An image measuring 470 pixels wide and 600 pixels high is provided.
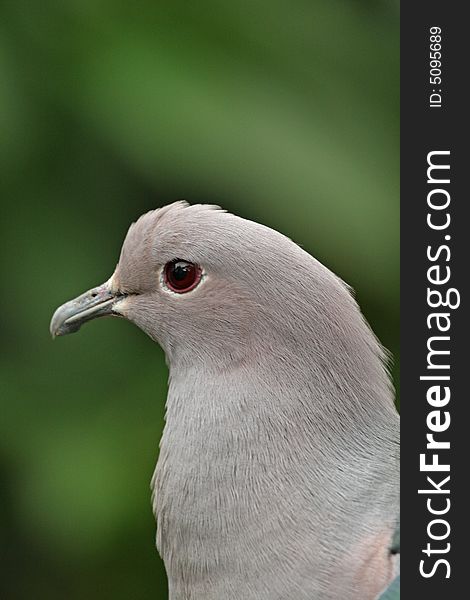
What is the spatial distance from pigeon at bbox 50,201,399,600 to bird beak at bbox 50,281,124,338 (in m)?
0.17

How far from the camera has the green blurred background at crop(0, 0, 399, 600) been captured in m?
4.09

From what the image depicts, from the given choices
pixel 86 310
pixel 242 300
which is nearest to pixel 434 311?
pixel 242 300

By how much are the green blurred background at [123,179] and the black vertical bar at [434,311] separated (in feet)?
4.12

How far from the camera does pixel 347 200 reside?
4.06m

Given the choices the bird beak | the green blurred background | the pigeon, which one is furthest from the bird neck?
the green blurred background

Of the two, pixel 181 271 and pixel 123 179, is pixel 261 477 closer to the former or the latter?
pixel 181 271

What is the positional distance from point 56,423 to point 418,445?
179 centimetres

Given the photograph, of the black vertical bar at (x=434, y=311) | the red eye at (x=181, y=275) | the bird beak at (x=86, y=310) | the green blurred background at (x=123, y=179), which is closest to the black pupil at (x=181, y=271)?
the red eye at (x=181, y=275)

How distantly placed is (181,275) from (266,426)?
1.38 ft

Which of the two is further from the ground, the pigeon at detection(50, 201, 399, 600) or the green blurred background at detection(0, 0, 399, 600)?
the green blurred background at detection(0, 0, 399, 600)

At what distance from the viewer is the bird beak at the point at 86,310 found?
2998mm

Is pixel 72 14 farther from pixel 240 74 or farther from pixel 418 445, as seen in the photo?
pixel 418 445

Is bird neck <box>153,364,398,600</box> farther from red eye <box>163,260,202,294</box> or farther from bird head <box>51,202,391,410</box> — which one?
red eye <box>163,260,202,294</box>

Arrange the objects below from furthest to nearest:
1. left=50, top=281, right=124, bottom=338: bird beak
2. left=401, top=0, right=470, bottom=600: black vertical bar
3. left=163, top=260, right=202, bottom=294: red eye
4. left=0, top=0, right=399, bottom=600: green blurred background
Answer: left=0, top=0, right=399, bottom=600: green blurred background
left=50, top=281, right=124, bottom=338: bird beak
left=163, top=260, right=202, bottom=294: red eye
left=401, top=0, right=470, bottom=600: black vertical bar
